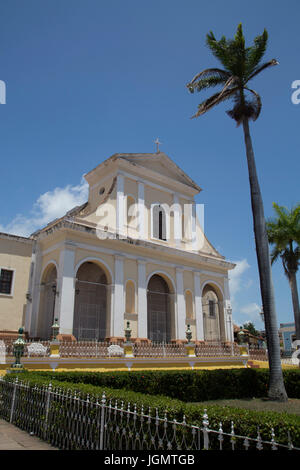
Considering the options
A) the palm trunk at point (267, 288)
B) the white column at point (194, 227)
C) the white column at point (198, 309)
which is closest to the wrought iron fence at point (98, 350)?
the white column at point (198, 309)

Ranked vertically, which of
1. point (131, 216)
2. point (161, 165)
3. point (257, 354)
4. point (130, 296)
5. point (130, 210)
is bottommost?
point (257, 354)

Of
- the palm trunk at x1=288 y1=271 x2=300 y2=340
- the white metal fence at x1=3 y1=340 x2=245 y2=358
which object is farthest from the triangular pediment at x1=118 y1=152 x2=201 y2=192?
the white metal fence at x1=3 y1=340 x2=245 y2=358

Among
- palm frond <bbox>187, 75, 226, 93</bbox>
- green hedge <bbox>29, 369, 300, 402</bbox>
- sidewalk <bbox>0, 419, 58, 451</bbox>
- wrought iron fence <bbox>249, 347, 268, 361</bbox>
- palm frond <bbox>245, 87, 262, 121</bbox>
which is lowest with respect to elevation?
sidewalk <bbox>0, 419, 58, 451</bbox>

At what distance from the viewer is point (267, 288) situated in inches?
523

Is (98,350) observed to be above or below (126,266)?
below

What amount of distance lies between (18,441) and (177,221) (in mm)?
20607

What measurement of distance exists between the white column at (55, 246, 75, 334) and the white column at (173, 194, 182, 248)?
28.0ft

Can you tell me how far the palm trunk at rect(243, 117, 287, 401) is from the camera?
12562mm

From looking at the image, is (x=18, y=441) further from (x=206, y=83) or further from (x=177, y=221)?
(x=177, y=221)

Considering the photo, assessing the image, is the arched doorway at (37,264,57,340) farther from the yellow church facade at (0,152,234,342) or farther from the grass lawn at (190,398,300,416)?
the grass lawn at (190,398,300,416)

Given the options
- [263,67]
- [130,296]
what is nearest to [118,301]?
[130,296]

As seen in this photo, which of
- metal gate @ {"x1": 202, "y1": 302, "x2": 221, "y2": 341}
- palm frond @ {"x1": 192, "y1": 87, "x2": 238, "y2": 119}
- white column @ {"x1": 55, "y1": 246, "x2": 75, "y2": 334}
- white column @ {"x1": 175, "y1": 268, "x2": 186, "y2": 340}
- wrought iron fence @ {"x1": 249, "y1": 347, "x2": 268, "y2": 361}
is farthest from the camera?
metal gate @ {"x1": 202, "y1": 302, "x2": 221, "y2": 341}
